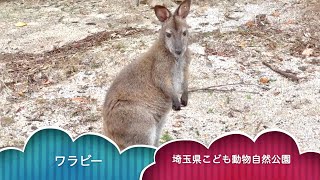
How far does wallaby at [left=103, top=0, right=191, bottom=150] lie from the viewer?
445 cm

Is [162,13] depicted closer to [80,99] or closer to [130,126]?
[130,126]

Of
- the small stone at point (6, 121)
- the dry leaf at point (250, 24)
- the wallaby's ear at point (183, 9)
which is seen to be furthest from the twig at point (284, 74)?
the small stone at point (6, 121)

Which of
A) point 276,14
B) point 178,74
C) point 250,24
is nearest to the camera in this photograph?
point 178,74

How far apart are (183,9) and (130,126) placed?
855 millimetres

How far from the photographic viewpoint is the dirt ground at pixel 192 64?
5742 millimetres

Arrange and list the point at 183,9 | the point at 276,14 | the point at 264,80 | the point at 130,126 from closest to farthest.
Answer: the point at 130,126, the point at 183,9, the point at 264,80, the point at 276,14

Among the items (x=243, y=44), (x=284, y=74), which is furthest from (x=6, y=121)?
(x=243, y=44)

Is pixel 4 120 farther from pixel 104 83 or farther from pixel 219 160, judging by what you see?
pixel 219 160

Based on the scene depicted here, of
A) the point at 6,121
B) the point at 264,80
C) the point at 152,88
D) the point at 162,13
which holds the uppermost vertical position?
the point at 162,13

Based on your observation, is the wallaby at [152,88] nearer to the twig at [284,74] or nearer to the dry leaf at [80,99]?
the dry leaf at [80,99]

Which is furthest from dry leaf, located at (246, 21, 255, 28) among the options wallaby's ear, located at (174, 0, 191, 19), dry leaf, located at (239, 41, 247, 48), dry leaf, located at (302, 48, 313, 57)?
wallaby's ear, located at (174, 0, 191, 19)

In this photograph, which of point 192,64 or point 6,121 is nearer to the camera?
point 6,121

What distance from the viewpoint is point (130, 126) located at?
443 centimetres

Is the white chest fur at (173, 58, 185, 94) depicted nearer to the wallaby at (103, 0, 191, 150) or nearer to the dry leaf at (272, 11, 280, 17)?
the wallaby at (103, 0, 191, 150)
